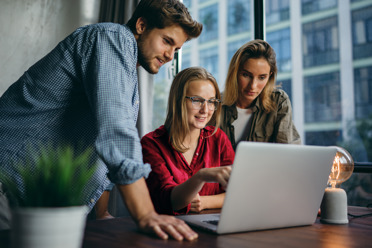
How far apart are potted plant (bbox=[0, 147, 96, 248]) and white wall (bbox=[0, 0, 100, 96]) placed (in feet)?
7.76

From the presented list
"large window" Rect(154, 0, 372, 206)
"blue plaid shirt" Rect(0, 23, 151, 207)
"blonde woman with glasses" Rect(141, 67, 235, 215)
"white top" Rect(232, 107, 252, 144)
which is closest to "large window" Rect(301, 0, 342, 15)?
"large window" Rect(154, 0, 372, 206)

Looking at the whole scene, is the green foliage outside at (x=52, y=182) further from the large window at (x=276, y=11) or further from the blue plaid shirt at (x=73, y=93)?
the large window at (x=276, y=11)

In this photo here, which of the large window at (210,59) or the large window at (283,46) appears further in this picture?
the large window at (210,59)

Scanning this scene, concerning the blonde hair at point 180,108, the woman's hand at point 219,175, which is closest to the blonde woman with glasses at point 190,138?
the blonde hair at point 180,108

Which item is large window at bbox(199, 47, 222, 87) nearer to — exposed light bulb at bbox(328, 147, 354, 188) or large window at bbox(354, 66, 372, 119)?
large window at bbox(354, 66, 372, 119)

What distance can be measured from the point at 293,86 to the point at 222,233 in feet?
8.47

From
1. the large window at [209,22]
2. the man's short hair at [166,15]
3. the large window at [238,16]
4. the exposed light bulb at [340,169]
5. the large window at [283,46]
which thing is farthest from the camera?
the large window at [209,22]

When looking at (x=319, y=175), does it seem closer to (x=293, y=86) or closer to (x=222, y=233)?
(x=222, y=233)

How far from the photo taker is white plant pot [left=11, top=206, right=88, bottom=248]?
0.45m

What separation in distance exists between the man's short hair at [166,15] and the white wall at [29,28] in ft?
5.43

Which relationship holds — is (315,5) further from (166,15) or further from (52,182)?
(52,182)

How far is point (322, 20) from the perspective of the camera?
118 inches

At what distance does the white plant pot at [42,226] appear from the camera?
17.9 inches

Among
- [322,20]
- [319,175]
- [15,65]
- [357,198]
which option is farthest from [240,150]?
[322,20]
